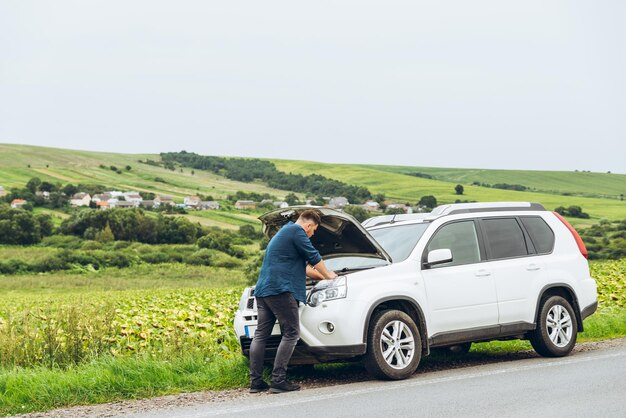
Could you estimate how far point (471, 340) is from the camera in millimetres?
9742

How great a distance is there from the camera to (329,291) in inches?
348

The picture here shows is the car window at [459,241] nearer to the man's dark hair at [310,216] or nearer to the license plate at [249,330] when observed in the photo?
the man's dark hair at [310,216]

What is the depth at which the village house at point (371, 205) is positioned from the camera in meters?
121

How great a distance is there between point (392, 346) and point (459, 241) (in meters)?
1.95

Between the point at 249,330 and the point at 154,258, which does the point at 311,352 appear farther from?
the point at 154,258

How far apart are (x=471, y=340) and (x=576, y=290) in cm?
211

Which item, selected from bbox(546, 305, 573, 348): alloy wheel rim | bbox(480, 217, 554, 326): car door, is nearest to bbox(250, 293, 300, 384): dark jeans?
bbox(480, 217, 554, 326): car door

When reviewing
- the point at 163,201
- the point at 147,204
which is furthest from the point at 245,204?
the point at 147,204

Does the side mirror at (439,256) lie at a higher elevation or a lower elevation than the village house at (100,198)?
higher

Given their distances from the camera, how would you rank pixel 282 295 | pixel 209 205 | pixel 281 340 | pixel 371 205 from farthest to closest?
pixel 209 205 → pixel 371 205 → pixel 281 340 → pixel 282 295

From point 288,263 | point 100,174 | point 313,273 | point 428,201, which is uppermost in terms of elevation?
point 288,263

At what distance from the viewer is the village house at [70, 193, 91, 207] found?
131600 millimetres

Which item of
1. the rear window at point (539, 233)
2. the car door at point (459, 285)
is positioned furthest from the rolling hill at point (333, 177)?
the car door at point (459, 285)

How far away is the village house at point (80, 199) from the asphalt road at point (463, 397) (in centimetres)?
12835
